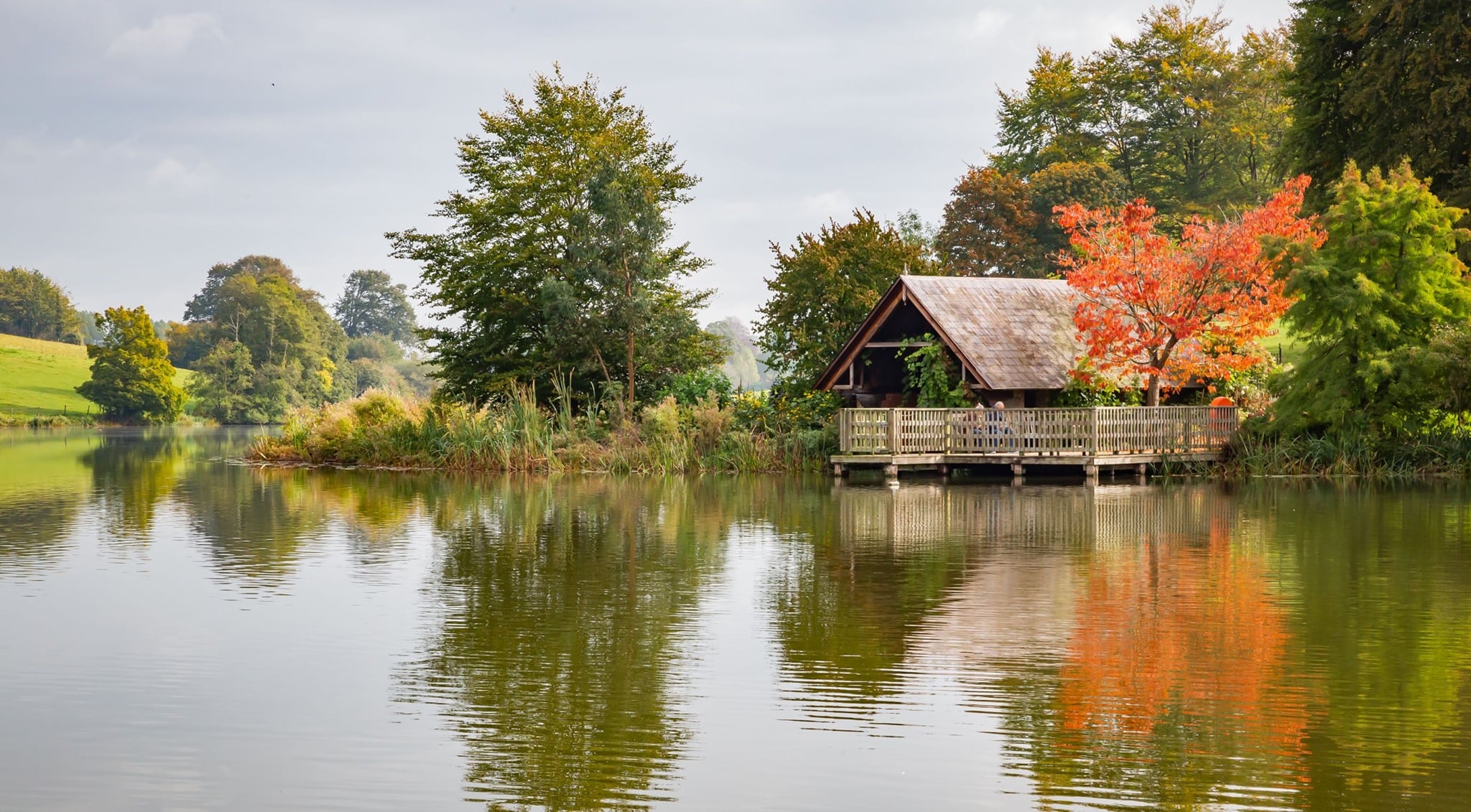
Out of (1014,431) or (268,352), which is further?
(268,352)

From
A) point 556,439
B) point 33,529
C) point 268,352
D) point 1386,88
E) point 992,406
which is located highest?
point 1386,88

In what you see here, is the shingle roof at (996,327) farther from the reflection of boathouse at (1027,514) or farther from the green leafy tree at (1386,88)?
the green leafy tree at (1386,88)

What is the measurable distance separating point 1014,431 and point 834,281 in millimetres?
7527

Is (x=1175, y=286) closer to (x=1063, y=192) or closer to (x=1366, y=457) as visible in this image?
(x=1366, y=457)

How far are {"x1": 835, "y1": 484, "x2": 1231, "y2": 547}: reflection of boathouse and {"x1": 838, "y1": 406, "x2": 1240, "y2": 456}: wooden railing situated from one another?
173 cm

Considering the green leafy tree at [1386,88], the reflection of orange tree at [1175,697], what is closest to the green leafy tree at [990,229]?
the green leafy tree at [1386,88]

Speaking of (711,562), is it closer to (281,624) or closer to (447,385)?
(281,624)

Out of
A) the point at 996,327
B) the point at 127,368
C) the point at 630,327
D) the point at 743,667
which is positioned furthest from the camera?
the point at 127,368

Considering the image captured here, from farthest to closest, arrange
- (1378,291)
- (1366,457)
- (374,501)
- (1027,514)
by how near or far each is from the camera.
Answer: (1366,457) → (1378,291) → (374,501) → (1027,514)

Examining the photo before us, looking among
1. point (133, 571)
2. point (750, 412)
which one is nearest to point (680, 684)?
point (133, 571)

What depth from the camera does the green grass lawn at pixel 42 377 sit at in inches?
3568

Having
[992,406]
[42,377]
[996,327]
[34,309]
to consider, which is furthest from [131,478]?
[34,309]

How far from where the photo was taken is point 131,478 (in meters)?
32.4

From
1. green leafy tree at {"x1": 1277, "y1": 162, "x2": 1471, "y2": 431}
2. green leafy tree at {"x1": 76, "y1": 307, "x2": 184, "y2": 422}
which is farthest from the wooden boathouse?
green leafy tree at {"x1": 76, "y1": 307, "x2": 184, "y2": 422}
